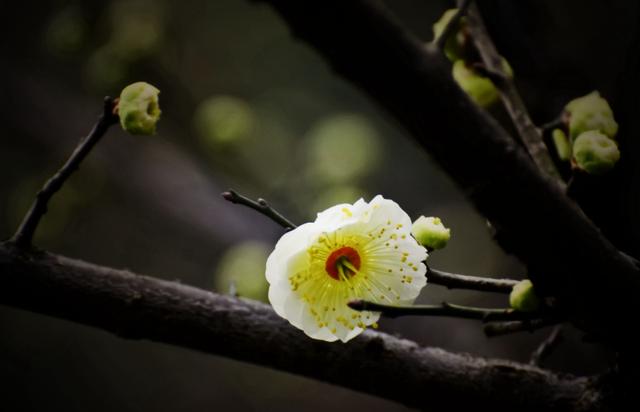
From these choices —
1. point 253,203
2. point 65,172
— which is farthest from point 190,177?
point 253,203

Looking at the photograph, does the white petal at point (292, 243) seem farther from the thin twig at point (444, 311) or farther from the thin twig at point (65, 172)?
the thin twig at point (65, 172)

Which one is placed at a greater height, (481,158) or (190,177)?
(190,177)

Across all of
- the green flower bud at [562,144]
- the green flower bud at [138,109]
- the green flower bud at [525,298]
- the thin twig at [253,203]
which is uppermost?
the green flower bud at [562,144]

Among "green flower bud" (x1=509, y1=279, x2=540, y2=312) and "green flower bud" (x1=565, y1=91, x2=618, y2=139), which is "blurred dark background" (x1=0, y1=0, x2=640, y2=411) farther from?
"green flower bud" (x1=509, y1=279, x2=540, y2=312)

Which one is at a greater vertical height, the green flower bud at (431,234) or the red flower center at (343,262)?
the green flower bud at (431,234)

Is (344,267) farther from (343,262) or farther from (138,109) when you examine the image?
(138,109)

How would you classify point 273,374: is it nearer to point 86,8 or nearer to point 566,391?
point 86,8

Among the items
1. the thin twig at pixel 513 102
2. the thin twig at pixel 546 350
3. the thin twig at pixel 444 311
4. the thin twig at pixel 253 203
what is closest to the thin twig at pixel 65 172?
the thin twig at pixel 253 203
